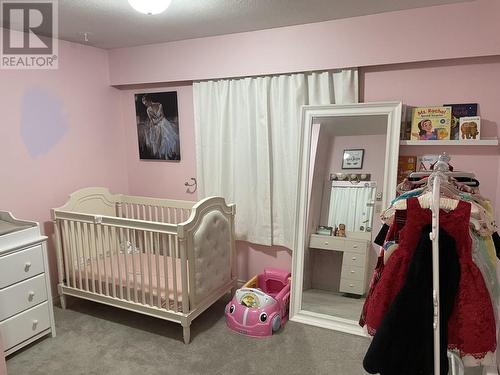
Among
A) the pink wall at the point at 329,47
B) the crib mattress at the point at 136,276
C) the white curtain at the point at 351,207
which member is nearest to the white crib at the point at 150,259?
the crib mattress at the point at 136,276

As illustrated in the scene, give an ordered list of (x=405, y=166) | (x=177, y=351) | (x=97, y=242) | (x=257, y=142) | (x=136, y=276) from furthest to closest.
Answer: (x=257, y=142) → (x=97, y=242) → (x=136, y=276) → (x=405, y=166) → (x=177, y=351)

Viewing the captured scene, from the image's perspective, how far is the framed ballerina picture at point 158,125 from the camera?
3.34 m

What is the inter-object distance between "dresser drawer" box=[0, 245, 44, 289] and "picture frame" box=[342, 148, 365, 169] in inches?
85.1

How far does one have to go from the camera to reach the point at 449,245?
4.22 ft

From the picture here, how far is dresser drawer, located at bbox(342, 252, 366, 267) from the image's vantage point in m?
2.66

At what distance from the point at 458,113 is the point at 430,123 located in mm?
173

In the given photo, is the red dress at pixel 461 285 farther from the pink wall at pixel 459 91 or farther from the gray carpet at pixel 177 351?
the pink wall at pixel 459 91

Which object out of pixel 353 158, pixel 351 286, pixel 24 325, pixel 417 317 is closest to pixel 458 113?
pixel 353 158

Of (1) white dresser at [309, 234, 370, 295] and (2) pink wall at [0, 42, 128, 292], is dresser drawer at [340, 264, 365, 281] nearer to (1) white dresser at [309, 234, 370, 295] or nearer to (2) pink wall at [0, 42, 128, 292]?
(1) white dresser at [309, 234, 370, 295]

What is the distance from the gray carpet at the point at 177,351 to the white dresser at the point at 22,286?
13cm

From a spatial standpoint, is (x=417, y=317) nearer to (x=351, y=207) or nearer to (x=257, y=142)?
(x=351, y=207)

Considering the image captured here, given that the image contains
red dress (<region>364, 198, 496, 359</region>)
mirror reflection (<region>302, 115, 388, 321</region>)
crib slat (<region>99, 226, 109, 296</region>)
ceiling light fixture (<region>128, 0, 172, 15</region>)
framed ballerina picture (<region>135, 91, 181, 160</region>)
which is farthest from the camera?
framed ballerina picture (<region>135, 91, 181, 160</region>)

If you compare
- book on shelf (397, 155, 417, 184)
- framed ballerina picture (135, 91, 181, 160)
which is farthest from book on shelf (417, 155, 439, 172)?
framed ballerina picture (135, 91, 181, 160)

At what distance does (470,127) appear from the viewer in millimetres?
2303
